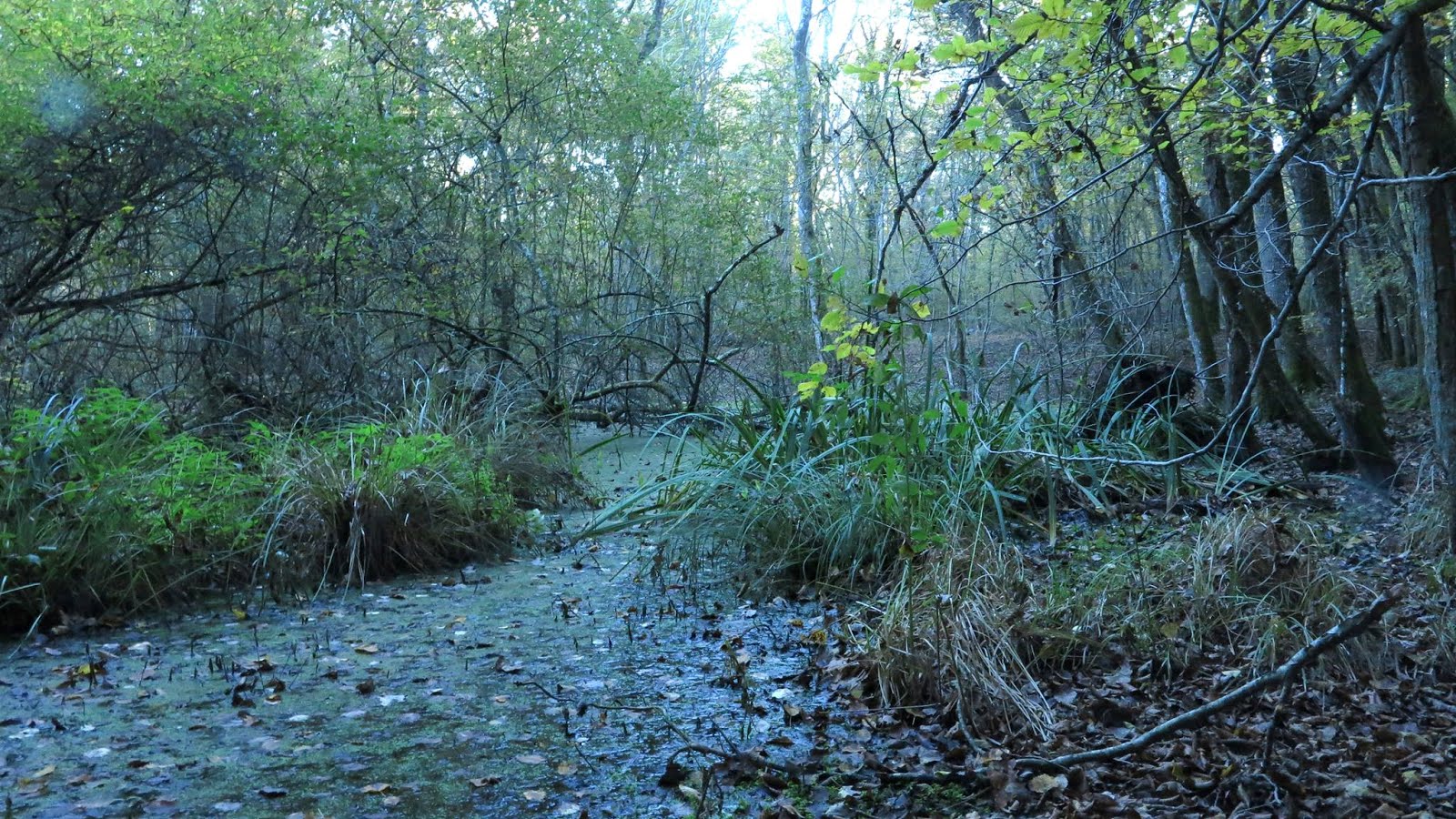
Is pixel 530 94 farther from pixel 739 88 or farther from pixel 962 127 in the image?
pixel 739 88

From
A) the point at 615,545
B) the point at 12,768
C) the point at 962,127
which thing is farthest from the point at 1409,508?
the point at 12,768

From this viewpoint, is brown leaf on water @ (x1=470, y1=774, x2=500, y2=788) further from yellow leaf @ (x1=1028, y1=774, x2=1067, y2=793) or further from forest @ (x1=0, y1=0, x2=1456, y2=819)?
yellow leaf @ (x1=1028, y1=774, x2=1067, y2=793)

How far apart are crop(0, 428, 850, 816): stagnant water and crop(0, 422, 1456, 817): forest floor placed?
11 mm

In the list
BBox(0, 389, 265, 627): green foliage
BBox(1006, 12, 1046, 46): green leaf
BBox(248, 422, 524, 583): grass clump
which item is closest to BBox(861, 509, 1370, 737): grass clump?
BBox(1006, 12, 1046, 46): green leaf

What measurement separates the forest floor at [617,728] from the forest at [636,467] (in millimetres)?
20

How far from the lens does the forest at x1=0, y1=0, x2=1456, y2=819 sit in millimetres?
3146

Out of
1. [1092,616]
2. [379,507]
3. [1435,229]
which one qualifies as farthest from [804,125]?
[1092,616]

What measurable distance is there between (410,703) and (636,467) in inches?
208

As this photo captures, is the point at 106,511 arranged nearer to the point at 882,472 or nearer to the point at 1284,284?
the point at 882,472

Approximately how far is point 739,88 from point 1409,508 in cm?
1890

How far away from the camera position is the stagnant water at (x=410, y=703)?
9.59 ft

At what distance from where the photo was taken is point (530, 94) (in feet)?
35.2

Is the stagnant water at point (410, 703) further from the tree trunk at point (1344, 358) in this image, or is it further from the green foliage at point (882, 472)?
the tree trunk at point (1344, 358)

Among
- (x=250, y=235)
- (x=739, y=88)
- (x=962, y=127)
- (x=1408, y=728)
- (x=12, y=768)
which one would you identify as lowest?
(x=1408, y=728)
